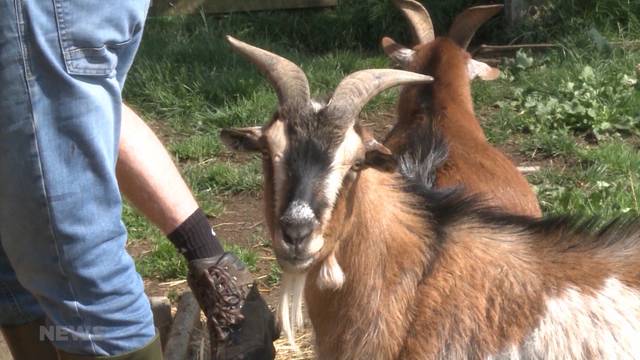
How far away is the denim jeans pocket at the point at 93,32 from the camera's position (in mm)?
2471

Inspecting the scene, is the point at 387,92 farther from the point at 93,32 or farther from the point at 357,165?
the point at 93,32

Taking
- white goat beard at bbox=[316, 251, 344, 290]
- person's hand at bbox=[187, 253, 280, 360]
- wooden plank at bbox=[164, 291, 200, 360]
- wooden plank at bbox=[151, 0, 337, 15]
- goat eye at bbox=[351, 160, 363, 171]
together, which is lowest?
wooden plank at bbox=[151, 0, 337, 15]

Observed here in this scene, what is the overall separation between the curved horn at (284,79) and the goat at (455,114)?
916 millimetres

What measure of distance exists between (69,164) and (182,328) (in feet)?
5.42

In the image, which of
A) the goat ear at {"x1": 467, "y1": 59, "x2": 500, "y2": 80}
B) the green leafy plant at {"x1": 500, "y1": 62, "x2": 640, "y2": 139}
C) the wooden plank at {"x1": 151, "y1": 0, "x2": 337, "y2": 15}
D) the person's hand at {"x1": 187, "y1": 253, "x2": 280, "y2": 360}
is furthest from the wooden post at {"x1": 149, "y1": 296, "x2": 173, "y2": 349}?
the wooden plank at {"x1": 151, "y1": 0, "x2": 337, "y2": 15}

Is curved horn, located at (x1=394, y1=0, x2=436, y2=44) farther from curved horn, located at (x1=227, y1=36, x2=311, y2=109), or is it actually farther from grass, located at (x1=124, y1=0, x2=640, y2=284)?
curved horn, located at (x1=227, y1=36, x2=311, y2=109)

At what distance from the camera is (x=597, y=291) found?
3.23 metres

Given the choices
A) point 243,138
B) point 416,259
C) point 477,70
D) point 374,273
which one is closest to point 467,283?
point 416,259

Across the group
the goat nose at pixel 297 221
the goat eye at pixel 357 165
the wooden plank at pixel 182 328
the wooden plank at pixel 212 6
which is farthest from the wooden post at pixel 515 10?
the goat nose at pixel 297 221

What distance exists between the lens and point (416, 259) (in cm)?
331

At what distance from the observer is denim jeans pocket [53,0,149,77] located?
2.47 m

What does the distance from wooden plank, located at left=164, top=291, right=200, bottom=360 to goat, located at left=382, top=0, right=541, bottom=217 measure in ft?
3.40

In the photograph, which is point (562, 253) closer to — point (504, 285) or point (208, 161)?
point (504, 285)

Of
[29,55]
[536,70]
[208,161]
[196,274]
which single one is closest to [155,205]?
[196,274]
